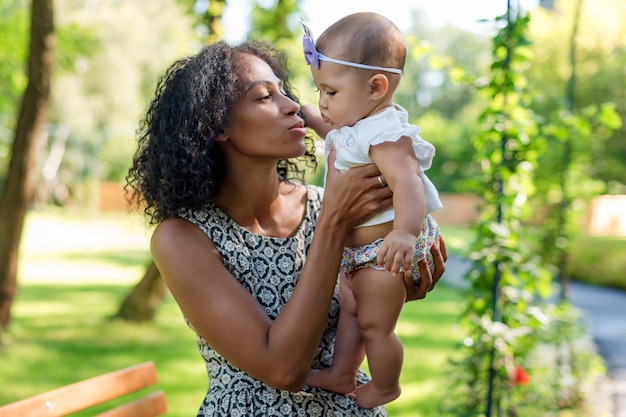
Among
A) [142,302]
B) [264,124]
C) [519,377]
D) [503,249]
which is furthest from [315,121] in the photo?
[142,302]

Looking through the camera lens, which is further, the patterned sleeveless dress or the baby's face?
the patterned sleeveless dress

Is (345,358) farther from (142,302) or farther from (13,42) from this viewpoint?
(13,42)

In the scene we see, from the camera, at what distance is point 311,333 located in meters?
1.87

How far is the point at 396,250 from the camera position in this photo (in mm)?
1754

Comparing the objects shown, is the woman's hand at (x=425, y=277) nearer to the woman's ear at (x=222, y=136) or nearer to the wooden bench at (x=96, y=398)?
the woman's ear at (x=222, y=136)

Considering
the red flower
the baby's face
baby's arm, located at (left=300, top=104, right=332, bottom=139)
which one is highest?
the baby's face

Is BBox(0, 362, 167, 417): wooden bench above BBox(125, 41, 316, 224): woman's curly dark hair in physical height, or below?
below

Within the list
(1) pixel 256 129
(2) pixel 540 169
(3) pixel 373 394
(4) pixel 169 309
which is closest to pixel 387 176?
(1) pixel 256 129

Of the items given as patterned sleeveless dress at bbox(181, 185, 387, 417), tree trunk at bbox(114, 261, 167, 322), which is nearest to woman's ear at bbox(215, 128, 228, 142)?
patterned sleeveless dress at bbox(181, 185, 387, 417)

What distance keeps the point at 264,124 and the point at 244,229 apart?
0.29 m

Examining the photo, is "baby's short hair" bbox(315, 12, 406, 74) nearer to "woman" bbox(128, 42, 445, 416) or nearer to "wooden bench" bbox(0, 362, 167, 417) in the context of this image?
"woman" bbox(128, 42, 445, 416)

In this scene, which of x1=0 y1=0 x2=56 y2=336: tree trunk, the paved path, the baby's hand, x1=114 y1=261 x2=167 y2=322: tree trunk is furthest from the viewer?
x1=114 y1=261 x2=167 y2=322: tree trunk

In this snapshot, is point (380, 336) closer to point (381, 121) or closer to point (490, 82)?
point (381, 121)

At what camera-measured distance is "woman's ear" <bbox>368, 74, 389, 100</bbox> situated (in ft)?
6.19
